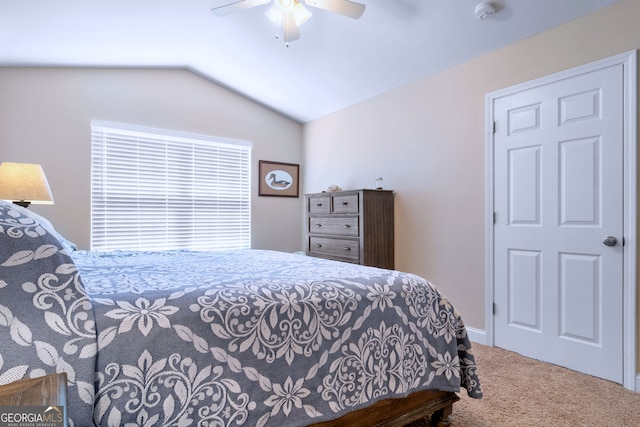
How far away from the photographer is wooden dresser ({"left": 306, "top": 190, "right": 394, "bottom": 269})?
3.28m

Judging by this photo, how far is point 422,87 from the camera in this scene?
3.25 m

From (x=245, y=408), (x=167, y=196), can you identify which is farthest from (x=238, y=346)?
(x=167, y=196)

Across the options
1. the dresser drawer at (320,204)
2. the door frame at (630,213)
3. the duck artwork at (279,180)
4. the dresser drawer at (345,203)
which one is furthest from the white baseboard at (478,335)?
the duck artwork at (279,180)

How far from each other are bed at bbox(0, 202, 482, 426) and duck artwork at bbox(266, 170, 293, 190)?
2.99 m

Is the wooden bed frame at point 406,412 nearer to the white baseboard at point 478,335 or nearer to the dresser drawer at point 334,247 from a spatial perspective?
the white baseboard at point 478,335

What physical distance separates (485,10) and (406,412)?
2551 mm

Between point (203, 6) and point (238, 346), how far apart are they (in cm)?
265

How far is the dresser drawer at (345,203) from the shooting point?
3.32 m

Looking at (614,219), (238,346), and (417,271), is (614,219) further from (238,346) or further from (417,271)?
(238,346)

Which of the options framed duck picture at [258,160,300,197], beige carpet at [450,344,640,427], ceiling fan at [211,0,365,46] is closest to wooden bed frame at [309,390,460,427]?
beige carpet at [450,344,640,427]

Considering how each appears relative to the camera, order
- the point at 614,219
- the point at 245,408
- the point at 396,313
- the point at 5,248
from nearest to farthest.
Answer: the point at 5,248, the point at 245,408, the point at 396,313, the point at 614,219

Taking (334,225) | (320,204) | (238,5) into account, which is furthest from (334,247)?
(238,5)

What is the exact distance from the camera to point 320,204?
3.83 m

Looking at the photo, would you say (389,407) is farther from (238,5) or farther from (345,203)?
(238,5)
